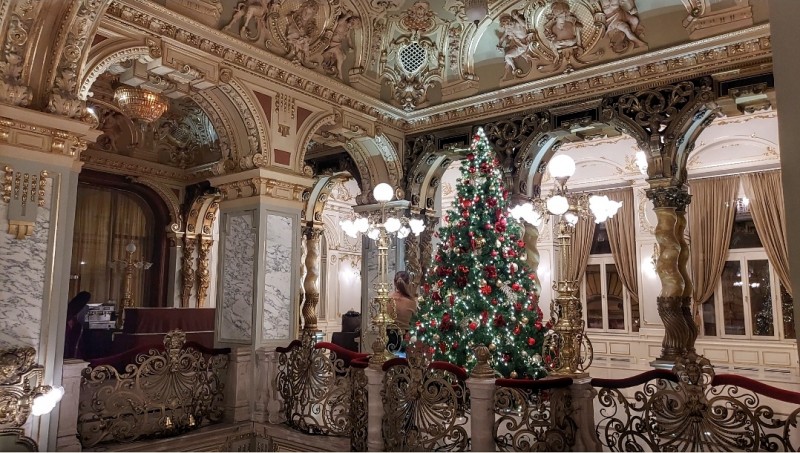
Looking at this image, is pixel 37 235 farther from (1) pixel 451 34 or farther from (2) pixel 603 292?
(2) pixel 603 292

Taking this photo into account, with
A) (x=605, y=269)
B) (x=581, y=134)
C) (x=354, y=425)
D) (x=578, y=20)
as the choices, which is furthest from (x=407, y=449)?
(x=605, y=269)

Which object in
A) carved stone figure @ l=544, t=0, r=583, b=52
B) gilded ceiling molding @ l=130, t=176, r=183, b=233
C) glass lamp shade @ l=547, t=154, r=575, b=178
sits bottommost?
glass lamp shade @ l=547, t=154, r=575, b=178

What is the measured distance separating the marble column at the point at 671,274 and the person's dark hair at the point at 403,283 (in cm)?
397

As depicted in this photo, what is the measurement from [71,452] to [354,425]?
2.66 m

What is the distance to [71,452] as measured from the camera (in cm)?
514

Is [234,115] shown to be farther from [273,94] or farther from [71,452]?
[71,452]

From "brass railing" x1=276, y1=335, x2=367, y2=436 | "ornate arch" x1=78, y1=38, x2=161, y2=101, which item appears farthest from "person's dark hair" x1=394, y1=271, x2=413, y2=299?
"ornate arch" x1=78, y1=38, x2=161, y2=101

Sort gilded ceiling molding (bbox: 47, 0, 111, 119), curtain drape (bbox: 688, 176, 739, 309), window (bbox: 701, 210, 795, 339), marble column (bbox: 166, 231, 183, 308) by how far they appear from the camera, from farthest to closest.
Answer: marble column (bbox: 166, 231, 183, 308) < curtain drape (bbox: 688, 176, 739, 309) < window (bbox: 701, 210, 795, 339) < gilded ceiling molding (bbox: 47, 0, 111, 119)

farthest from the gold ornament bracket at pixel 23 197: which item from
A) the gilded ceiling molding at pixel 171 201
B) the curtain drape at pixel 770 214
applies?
the curtain drape at pixel 770 214

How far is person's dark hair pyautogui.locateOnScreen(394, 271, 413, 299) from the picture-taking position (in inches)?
377

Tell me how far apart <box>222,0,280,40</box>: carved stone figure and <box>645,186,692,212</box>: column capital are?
20.0 ft

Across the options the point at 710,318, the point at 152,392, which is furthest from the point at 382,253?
the point at 710,318

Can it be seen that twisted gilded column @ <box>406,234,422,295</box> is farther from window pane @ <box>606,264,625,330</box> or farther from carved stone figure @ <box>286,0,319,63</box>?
window pane @ <box>606,264,625,330</box>

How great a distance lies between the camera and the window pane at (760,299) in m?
11.5
